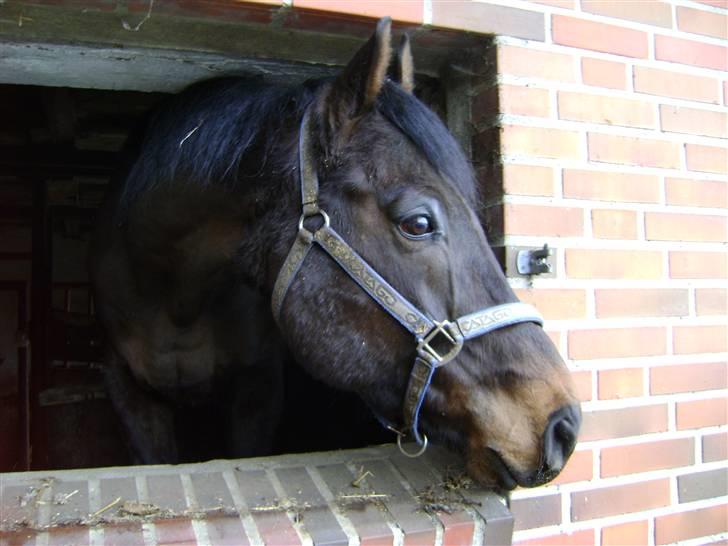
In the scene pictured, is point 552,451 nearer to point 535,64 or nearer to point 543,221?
point 543,221

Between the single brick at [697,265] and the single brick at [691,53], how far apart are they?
0.62 metres

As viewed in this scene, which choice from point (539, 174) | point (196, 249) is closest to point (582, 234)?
point (539, 174)

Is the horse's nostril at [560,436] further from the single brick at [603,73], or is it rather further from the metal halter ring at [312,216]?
the single brick at [603,73]

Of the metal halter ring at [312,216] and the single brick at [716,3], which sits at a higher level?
the single brick at [716,3]

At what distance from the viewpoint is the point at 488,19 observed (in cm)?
173

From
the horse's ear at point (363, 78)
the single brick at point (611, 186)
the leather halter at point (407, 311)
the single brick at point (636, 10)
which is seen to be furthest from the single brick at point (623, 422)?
the single brick at point (636, 10)

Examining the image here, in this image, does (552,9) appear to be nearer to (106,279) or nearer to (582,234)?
(582,234)

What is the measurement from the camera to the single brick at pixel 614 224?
1807mm

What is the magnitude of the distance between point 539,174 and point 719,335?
838 mm

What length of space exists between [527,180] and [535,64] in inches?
13.8

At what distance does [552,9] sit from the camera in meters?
1.81

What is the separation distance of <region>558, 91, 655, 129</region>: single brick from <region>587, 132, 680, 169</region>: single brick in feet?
0.17

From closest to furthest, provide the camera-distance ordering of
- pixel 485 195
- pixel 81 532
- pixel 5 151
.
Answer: pixel 81 532 → pixel 485 195 → pixel 5 151

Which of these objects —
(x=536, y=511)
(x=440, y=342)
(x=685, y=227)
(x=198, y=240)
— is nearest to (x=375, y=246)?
(x=440, y=342)
